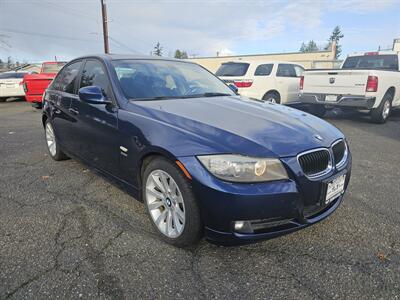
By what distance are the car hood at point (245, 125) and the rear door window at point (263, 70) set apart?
6.15 meters

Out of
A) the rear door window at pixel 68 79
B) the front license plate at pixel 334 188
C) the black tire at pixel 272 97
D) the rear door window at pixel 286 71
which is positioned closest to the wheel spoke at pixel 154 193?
the front license plate at pixel 334 188

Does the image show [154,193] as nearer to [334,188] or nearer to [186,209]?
[186,209]

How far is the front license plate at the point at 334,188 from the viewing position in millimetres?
2528

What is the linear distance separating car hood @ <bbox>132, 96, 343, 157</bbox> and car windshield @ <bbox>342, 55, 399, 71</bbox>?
8056mm

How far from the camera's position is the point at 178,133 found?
2.48 m

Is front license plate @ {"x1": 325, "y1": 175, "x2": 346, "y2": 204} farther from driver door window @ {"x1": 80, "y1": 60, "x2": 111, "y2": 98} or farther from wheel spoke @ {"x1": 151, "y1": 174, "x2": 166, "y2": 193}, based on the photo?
driver door window @ {"x1": 80, "y1": 60, "x2": 111, "y2": 98}

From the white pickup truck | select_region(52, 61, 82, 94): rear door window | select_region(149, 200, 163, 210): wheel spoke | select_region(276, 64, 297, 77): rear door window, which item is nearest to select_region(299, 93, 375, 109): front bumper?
the white pickup truck

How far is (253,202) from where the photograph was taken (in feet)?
7.14

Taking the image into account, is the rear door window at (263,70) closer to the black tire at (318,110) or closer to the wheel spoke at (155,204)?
the black tire at (318,110)

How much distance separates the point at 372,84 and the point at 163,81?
6299mm

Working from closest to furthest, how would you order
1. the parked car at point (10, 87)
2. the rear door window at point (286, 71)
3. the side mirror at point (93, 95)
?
the side mirror at point (93, 95), the rear door window at point (286, 71), the parked car at point (10, 87)

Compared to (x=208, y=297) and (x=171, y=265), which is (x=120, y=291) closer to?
(x=171, y=265)

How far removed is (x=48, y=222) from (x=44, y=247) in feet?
1.50

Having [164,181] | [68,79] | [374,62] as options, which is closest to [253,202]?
[164,181]
